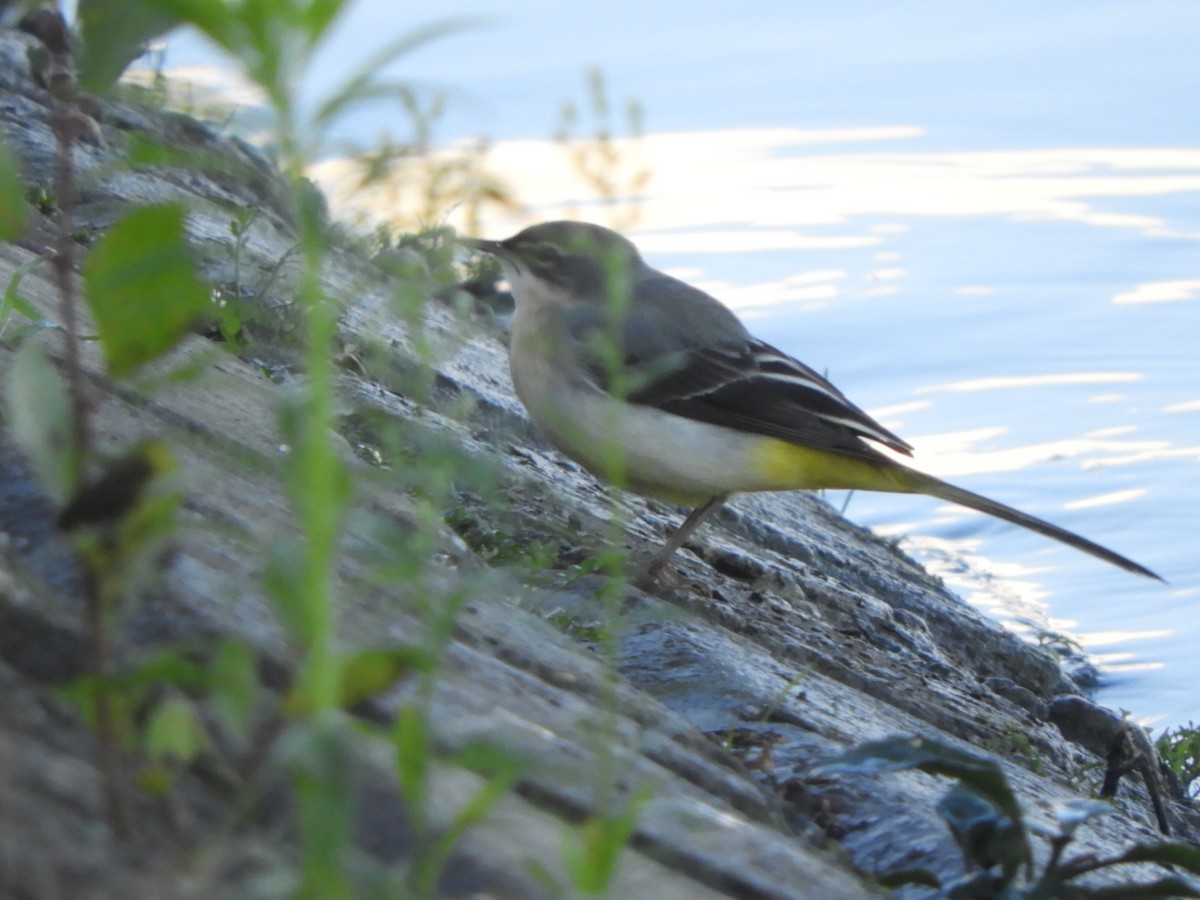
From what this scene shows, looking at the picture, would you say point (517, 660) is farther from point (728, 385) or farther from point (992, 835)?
point (728, 385)

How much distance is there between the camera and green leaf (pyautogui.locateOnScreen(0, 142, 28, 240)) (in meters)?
2.43

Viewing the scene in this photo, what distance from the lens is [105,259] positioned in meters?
2.35

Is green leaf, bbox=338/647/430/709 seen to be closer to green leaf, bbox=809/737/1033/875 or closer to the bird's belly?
green leaf, bbox=809/737/1033/875

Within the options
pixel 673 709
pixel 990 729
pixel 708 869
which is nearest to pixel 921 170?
pixel 990 729

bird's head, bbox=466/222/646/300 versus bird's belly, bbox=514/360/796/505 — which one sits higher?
bird's head, bbox=466/222/646/300

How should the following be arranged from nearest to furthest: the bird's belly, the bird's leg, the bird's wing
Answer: the bird's leg → the bird's belly → the bird's wing

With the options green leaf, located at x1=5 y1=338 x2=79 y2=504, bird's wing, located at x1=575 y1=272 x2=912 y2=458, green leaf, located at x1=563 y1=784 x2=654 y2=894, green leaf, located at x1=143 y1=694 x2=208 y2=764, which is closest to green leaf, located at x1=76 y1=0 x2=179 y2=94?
green leaf, located at x1=5 y1=338 x2=79 y2=504

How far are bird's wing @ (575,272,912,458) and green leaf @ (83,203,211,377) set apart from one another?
4.35 m

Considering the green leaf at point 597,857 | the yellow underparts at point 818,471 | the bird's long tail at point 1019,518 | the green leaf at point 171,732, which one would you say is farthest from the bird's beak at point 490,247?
the green leaf at point 597,857

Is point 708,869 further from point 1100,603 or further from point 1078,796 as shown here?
point 1100,603

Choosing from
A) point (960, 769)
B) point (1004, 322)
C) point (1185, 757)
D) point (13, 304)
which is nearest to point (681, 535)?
point (1185, 757)

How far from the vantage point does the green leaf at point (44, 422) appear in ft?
7.58

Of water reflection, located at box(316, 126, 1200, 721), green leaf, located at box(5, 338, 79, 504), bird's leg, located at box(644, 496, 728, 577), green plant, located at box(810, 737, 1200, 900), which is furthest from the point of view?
water reflection, located at box(316, 126, 1200, 721)

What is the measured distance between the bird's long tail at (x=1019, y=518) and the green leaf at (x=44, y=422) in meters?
4.77
